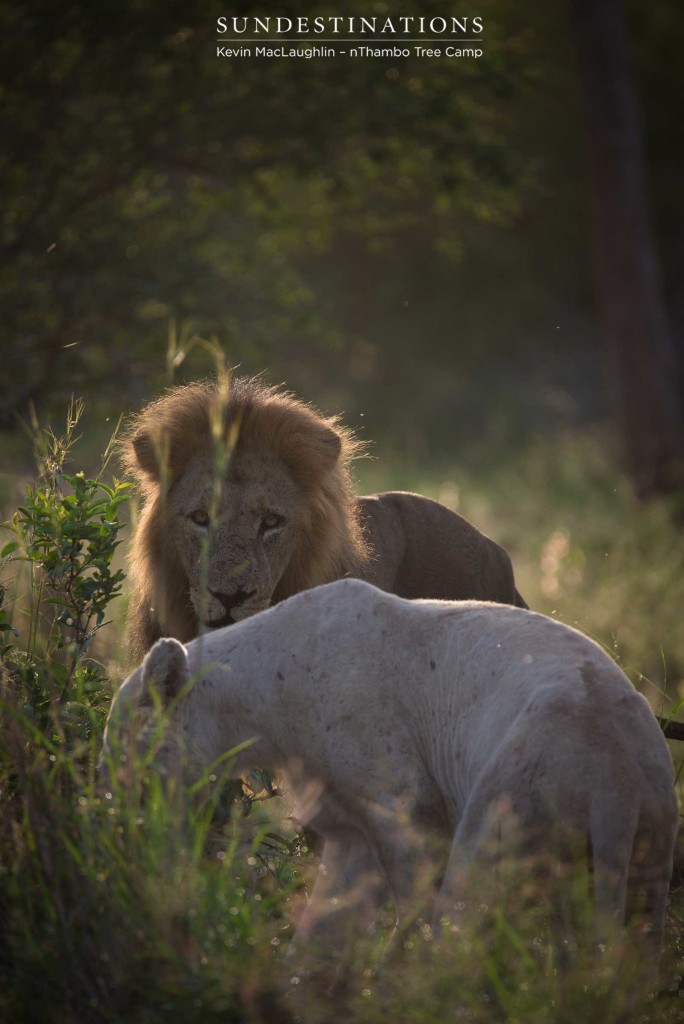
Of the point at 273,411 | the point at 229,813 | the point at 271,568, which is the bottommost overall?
the point at 229,813

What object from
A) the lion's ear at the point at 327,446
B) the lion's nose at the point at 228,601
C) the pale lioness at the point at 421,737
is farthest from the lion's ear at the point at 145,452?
the pale lioness at the point at 421,737

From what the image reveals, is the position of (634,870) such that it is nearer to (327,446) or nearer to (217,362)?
(217,362)

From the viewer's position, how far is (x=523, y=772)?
315 cm

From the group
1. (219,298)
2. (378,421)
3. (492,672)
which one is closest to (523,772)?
(492,672)

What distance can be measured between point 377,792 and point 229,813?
1.03m

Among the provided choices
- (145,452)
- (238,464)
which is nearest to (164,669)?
(238,464)

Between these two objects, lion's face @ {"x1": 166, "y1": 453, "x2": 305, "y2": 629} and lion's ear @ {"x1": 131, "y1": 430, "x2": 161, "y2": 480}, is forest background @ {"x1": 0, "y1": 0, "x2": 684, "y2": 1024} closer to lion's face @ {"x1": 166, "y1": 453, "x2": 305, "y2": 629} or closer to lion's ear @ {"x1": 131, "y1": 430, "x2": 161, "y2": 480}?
lion's ear @ {"x1": 131, "y1": 430, "x2": 161, "y2": 480}

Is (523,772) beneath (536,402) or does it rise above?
above

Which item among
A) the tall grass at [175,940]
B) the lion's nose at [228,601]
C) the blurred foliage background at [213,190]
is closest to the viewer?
the tall grass at [175,940]

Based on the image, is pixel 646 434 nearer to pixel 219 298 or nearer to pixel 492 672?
pixel 219 298

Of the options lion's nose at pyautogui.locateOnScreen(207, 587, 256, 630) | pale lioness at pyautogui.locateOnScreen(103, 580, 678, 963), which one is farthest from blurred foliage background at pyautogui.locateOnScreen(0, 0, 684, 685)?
pale lioness at pyautogui.locateOnScreen(103, 580, 678, 963)

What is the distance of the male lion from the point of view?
4980 mm

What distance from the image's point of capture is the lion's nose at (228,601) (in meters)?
4.64

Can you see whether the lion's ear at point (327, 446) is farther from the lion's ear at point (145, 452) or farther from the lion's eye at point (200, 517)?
the lion's ear at point (145, 452)
